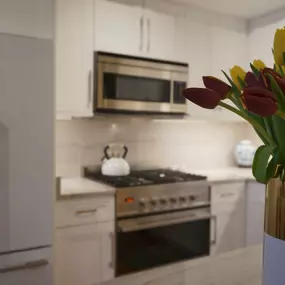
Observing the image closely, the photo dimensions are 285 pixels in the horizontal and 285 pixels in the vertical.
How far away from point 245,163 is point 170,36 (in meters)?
1.38

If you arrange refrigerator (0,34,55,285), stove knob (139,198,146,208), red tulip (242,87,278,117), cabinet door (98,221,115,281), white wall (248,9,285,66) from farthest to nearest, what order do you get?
white wall (248,9,285,66), stove knob (139,198,146,208), cabinet door (98,221,115,281), refrigerator (0,34,55,285), red tulip (242,87,278,117)

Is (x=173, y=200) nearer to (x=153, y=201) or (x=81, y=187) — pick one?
(x=153, y=201)

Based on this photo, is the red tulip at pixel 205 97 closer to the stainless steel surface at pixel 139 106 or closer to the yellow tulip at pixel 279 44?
the yellow tulip at pixel 279 44

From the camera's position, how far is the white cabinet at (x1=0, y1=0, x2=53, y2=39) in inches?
71.2

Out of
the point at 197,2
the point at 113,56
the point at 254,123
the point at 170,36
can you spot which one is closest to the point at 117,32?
the point at 113,56

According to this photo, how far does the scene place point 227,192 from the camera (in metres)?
2.97

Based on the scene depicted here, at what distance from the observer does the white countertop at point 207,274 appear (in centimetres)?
104

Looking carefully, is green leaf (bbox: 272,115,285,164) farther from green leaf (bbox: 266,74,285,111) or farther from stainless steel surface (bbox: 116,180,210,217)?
stainless steel surface (bbox: 116,180,210,217)

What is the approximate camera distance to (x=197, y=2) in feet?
9.72

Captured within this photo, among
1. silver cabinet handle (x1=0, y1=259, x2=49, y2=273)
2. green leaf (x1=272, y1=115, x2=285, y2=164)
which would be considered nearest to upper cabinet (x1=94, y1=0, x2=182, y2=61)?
silver cabinet handle (x1=0, y1=259, x2=49, y2=273)

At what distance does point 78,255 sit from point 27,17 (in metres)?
1.36

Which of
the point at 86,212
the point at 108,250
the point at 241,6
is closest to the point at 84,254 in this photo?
the point at 108,250

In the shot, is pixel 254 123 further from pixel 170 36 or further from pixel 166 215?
pixel 170 36

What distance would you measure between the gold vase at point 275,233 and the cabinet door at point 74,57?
1.92m
